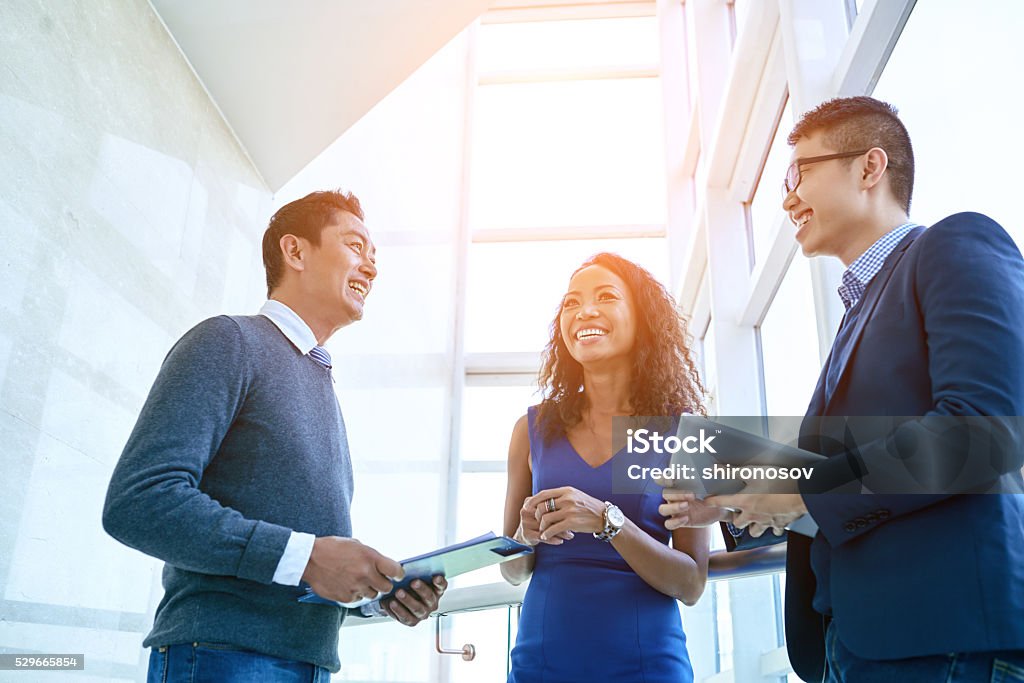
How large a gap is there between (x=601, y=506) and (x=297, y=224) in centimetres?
102

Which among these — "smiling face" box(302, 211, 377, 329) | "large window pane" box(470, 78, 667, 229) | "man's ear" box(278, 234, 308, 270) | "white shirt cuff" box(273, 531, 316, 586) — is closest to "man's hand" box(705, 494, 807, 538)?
"white shirt cuff" box(273, 531, 316, 586)

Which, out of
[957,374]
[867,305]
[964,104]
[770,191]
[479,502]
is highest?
[770,191]

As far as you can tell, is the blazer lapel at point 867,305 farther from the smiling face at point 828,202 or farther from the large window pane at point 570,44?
the large window pane at point 570,44

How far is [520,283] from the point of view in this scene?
29.0 ft

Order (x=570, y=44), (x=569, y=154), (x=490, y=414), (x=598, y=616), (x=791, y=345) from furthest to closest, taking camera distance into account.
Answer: (x=570, y=44) < (x=569, y=154) < (x=490, y=414) < (x=791, y=345) < (x=598, y=616)

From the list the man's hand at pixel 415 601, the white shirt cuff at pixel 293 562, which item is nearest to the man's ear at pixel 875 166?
the man's hand at pixel 415 601

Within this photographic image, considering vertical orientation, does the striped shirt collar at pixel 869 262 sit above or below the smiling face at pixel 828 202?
below

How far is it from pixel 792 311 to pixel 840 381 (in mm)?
3301

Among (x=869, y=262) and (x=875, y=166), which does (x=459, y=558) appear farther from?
(x=875, y=166)

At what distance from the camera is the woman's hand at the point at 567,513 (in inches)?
67.2

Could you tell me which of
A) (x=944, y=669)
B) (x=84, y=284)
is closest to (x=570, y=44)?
(x=84, y=284)

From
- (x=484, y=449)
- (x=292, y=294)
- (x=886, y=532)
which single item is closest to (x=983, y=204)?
(x=886, y=532)

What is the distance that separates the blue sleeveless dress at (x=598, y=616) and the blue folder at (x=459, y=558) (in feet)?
0.82

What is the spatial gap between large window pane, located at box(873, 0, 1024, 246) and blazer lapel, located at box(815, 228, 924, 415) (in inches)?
32.7
